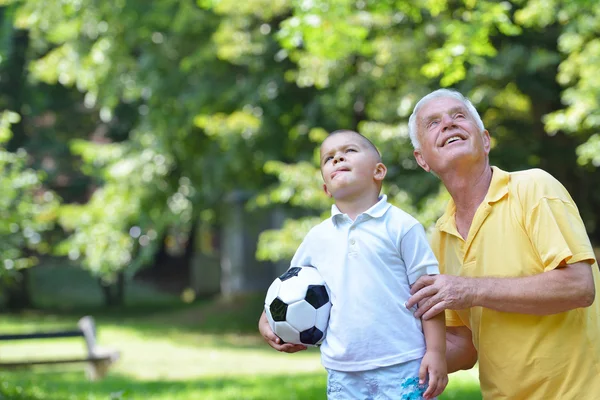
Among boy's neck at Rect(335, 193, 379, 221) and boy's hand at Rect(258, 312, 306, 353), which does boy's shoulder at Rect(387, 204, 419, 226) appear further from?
boy's hand at Rect(258, 312, 306, 353)

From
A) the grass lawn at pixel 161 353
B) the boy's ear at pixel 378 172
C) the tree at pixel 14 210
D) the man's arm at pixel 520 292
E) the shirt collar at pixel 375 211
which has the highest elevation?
the boy's ear at pixel 378 172

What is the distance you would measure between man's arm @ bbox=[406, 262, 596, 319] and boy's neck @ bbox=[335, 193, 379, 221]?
43 cm

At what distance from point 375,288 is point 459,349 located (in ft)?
1.86

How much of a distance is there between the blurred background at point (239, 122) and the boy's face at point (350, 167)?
150 inches

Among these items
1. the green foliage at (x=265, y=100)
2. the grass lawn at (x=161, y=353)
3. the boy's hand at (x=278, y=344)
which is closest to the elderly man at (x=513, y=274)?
the boy's hand at (x=278, y=344)

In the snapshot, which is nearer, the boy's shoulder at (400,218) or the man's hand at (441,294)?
the man's hand at (441,294)

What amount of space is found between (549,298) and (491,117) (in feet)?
37.4

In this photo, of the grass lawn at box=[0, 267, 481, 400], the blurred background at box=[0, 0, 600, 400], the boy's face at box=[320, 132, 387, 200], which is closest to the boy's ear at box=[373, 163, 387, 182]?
the boy's face at box=[320, 132, 387, 200]

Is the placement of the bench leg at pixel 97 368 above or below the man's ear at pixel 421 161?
below

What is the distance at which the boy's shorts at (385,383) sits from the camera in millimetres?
2879

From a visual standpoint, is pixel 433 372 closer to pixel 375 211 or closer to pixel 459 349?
pixel 459 349

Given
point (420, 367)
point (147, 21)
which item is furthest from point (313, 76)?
point (420, 367)

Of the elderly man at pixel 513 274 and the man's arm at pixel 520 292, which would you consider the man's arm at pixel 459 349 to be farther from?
the man's arm at pixel 520 292

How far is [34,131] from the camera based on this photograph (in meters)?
25.3
